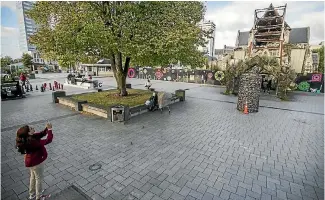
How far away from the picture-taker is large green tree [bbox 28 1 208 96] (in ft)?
33.3

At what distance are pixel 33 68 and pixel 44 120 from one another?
5398 cm

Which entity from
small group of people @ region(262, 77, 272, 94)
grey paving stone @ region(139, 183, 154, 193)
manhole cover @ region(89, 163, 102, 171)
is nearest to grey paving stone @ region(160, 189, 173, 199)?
grey paving stone @ region(139, 183, 154, 193)

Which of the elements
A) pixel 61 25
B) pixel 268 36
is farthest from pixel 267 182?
pixel 268 36

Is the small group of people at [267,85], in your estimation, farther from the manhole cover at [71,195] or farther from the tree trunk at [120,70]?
the manhole cover at [71,195]

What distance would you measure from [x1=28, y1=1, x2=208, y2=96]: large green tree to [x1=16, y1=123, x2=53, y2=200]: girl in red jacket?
734 cm

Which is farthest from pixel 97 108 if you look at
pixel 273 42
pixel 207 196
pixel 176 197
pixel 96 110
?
pixel 273 42

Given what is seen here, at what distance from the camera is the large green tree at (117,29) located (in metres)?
10.1

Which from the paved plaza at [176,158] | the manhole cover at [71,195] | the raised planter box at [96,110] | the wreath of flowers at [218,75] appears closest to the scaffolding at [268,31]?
the wreath of flowers at [218,75]

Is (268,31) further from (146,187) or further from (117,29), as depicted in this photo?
(146,187)

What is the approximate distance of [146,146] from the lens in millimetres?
6734

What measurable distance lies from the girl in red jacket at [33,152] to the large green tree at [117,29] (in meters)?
7.34

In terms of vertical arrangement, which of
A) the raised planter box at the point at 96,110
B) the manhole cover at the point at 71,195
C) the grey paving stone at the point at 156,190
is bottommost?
the grey paving stone at the point at 156,190

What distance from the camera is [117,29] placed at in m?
10.5

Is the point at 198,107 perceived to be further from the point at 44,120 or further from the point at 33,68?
the point at 33,68
